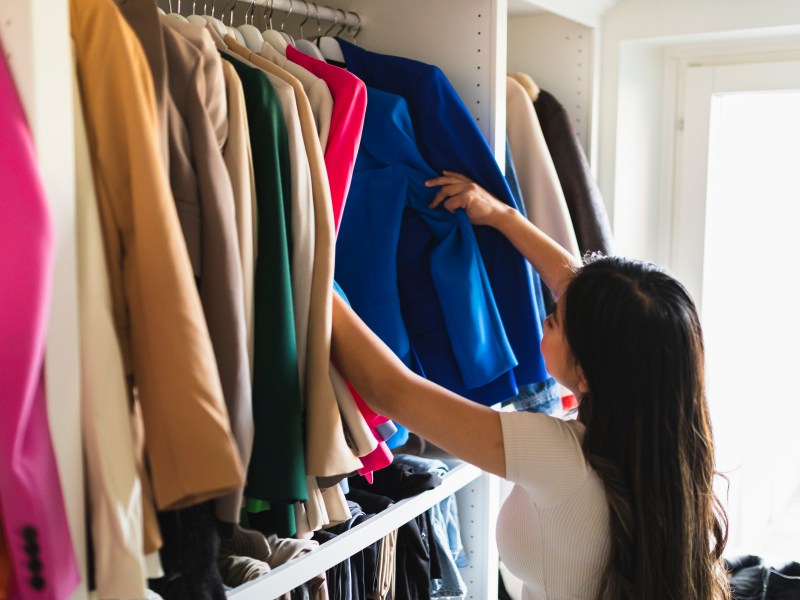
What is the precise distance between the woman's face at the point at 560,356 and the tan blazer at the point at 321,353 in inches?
15.7

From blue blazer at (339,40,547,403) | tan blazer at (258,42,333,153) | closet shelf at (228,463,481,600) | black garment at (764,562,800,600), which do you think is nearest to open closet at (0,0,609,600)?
closet shelf at (228,463,481,600)

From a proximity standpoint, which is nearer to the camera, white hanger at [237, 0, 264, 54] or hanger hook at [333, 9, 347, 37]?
white hanger at [237, 0, 264, 54]

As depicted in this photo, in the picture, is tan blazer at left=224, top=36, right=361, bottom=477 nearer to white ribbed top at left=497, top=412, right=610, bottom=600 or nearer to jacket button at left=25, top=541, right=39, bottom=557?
white ribbed top at left=497, top=412, right=610, bottom=600

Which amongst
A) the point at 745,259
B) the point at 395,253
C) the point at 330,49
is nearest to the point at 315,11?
the point at 330,49

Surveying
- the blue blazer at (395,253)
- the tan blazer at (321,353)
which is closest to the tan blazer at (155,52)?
the tan blazer at (321,353)

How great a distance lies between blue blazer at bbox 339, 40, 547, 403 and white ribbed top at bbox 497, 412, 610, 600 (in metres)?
0.30

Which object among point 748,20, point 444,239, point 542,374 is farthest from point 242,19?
point 748,20

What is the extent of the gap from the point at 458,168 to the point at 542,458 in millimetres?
585

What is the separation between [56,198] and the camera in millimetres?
841

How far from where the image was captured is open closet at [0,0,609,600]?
0.84 metres

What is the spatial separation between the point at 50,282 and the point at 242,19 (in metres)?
1.12

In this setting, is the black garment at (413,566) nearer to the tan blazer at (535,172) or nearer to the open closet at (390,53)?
the open closet at (390,53)

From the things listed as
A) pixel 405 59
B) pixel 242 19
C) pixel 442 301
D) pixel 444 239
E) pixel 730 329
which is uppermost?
pixel 242 19

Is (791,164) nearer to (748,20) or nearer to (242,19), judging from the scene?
(748,20)
